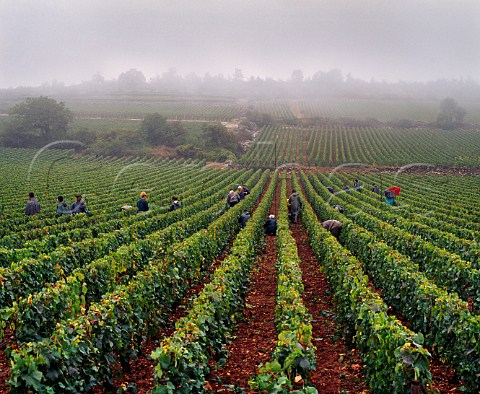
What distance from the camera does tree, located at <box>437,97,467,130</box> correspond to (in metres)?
110

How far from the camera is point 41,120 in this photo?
88500 mm

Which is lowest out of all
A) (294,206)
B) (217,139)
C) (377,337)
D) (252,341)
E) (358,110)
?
(217,139)

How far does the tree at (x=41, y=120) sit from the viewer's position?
285 feet

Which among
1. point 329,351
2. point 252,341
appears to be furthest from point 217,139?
point 329,351

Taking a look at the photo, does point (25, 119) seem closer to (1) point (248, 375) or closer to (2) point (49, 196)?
(2) point (49, 196)

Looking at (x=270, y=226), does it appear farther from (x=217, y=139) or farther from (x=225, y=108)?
(x=225, y=108)

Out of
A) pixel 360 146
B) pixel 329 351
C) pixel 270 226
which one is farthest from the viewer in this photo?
pixel 360 146

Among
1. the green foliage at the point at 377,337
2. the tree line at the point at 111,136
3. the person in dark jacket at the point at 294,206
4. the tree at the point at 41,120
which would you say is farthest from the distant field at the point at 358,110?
the green foliage at the point at 377,337

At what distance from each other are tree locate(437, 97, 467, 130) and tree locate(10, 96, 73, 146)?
284ft

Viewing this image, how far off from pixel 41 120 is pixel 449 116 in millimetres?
93773

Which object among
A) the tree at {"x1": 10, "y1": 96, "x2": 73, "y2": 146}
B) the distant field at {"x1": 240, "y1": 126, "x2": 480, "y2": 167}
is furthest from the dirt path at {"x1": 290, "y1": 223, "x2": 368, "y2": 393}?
the tree at {"x1": 10, "y1": 96, "x2": 73, "y2": 146}

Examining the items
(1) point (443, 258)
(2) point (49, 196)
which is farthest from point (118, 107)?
(1) point (443, 258)

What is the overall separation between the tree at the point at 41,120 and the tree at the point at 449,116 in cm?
8667

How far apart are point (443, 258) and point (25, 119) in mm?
90151
